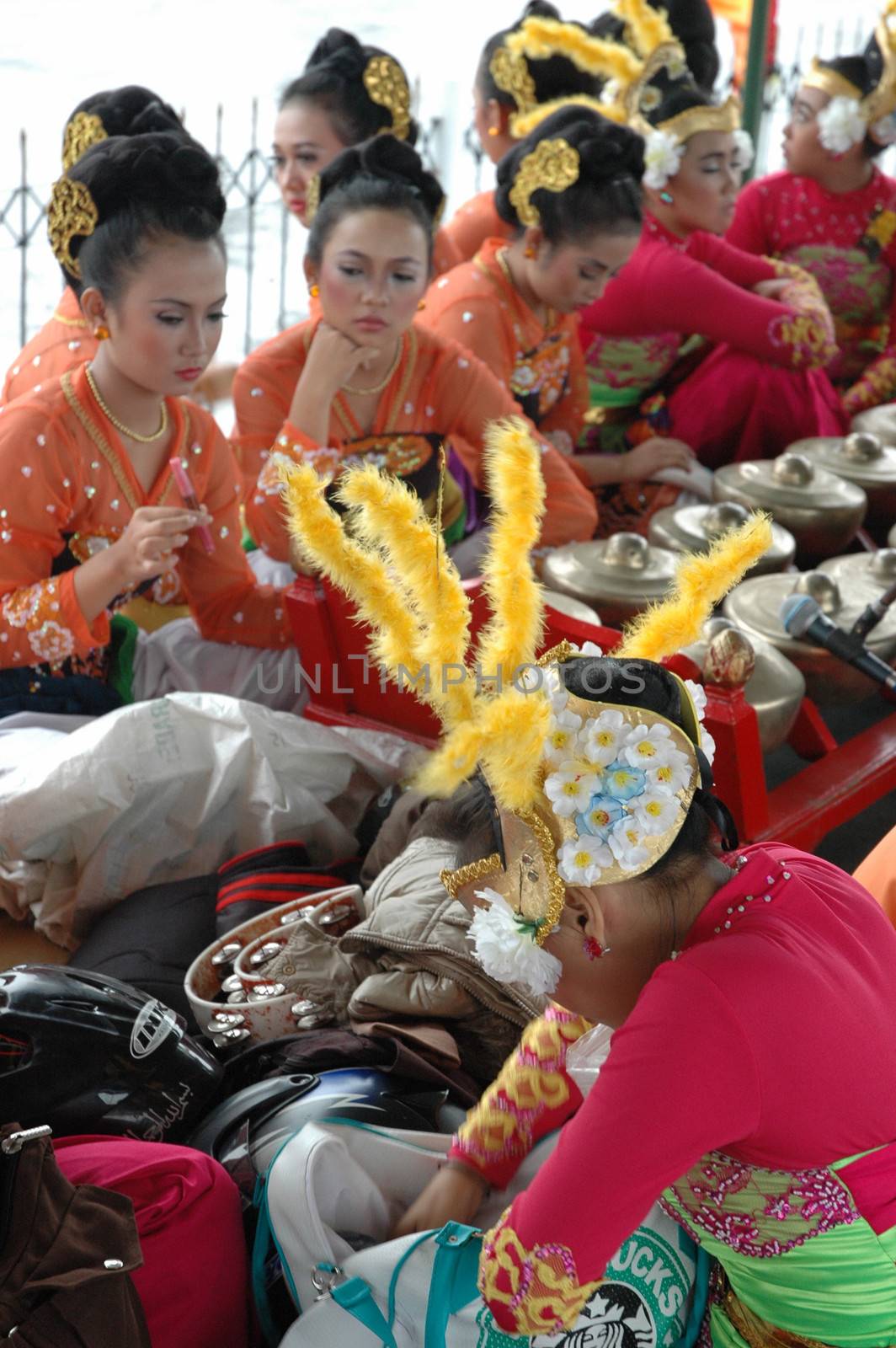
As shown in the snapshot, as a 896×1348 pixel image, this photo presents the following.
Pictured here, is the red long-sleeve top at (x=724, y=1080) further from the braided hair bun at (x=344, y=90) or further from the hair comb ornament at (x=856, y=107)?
the hair comb ornament at (x=856, y=107)

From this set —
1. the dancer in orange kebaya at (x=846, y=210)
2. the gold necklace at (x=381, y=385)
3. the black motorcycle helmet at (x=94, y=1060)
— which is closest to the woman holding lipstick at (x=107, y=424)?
the gold necklace at (x=381, y=385)

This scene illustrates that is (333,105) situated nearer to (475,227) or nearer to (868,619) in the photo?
(475,227)

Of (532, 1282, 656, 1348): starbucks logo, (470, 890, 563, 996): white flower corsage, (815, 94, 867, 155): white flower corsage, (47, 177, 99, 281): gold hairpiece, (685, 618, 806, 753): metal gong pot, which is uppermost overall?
(815, 94, 867, 155): white flower corsage

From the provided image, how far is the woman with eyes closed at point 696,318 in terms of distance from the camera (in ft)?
10.6

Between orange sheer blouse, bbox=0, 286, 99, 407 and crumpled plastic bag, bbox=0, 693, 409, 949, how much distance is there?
Answer: 2.63 ft

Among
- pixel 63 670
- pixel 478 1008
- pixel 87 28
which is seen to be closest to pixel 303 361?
pixel 63 670

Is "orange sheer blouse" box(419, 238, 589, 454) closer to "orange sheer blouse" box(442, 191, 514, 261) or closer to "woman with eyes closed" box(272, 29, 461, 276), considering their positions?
→ "woman with eyes closed" box(272, 29, 461, 276)

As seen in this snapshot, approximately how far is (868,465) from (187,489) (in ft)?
5.03

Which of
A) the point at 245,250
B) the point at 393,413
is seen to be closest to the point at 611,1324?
the point at 393,413

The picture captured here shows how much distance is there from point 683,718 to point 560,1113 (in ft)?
1.48

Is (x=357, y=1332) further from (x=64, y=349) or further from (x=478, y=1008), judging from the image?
(x=64, y=349)

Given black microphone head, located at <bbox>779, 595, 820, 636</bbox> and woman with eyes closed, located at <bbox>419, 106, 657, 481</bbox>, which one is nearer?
black microphone head, located at <bbox>779, 595, 820, 636</bbox>

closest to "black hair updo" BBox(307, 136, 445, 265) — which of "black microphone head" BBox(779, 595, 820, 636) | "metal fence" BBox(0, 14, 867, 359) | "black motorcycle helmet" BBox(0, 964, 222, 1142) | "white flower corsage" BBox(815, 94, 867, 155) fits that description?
"black microphone head" BBox(779, 595, 820, 636)

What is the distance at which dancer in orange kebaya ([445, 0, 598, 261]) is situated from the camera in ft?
10.8
